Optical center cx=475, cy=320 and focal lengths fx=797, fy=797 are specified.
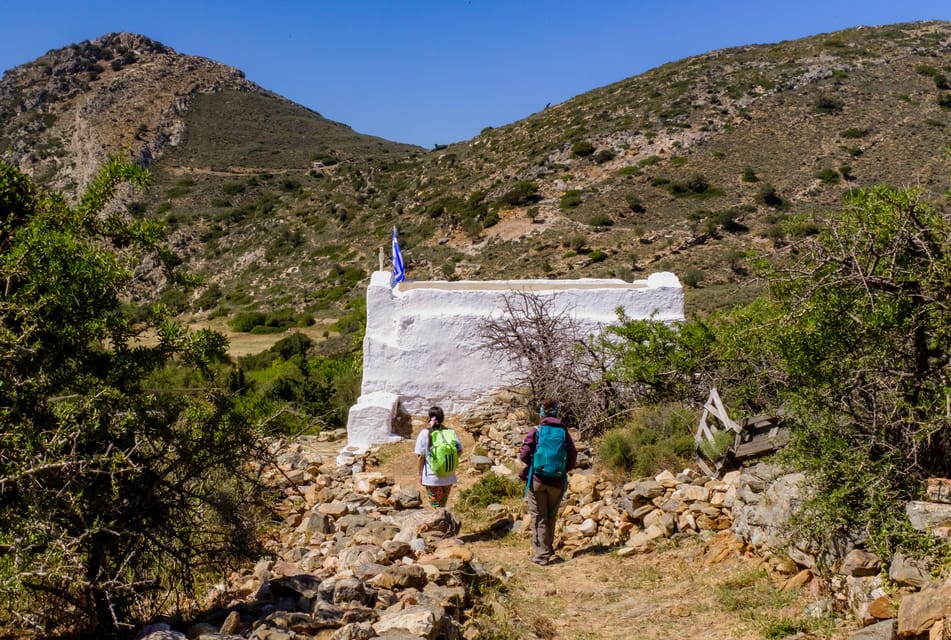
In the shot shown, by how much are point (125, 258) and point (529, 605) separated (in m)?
4.03

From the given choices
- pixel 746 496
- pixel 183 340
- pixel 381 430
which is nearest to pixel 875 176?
pixel 381 430

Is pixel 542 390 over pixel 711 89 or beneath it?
beneath

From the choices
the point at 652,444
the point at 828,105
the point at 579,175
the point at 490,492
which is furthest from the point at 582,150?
the point at 490,492

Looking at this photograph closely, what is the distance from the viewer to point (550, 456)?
24.3ft

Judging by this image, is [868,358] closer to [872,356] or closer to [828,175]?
[872,356]

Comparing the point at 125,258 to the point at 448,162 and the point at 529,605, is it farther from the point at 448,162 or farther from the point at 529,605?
the point at 448,162

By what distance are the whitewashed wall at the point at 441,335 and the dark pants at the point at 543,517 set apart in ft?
19.6

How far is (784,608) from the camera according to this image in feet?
18.6

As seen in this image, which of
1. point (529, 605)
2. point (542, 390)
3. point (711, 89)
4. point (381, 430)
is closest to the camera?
point (529, 605)

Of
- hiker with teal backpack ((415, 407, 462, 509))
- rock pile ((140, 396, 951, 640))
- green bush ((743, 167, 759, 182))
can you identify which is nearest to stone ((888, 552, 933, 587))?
rock pile ((140, 396, 951, 640))

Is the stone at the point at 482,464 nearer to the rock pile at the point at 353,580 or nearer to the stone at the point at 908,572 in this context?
the rock pile at the point at 353,580

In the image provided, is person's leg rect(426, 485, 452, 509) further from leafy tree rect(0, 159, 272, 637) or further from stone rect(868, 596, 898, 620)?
stone rect(868, 596, 898, 620)

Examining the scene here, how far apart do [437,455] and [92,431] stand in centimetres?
401

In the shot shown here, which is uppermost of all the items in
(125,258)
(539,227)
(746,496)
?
(539,227)
